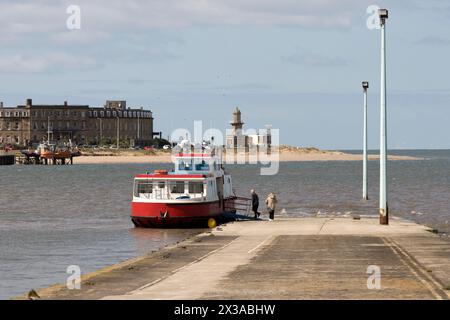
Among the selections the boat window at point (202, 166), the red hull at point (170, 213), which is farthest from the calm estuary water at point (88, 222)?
the boat window at point (202, 166)

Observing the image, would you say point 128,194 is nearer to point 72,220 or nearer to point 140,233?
point 72,220

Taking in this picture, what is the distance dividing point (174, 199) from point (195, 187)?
6.00 feet

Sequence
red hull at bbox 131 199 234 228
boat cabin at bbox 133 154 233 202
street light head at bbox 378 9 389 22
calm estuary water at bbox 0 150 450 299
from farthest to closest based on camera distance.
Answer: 1. boat cabin at bbox 133 154 233 202
2. red hull at bbox 131 199 234 228
3. street light head at bbox 378 9 389 22
4. calm estuary water at bbox 0 150 450 299

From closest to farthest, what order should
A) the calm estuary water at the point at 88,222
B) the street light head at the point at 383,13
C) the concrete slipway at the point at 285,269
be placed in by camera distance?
the concrete slipway at the point at 285,269 → the calm estuary water at the point at 88,222 → the street light head at the point at 383,13

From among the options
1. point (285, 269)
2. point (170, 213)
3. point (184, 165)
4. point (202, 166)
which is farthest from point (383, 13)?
point (184, 165)

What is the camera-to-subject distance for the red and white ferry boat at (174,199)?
56781 millimetres

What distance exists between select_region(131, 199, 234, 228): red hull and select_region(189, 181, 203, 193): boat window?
2.99 feet

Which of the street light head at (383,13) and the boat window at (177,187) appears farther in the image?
the boat window at (177,187)

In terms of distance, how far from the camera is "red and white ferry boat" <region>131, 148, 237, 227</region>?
56781 millimetres

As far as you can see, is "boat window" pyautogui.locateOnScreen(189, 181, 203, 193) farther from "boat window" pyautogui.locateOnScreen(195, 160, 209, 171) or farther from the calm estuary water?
"boat window" pyautogui.locateOnScreen(195, 160, 209, 171)

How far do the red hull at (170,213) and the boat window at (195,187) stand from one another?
2.99 feet

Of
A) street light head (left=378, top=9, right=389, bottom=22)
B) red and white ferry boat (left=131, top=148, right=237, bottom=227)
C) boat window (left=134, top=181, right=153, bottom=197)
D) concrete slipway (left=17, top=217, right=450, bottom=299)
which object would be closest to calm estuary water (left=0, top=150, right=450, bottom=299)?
red and white ferry boat (left=131, top=148, right=237, bottom=227)

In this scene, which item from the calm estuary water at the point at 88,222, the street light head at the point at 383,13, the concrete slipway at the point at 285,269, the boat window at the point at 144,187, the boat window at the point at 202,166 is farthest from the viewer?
the boat window at the point at 202,166

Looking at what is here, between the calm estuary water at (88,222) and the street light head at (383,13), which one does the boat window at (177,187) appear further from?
the street light head at (383,13)
